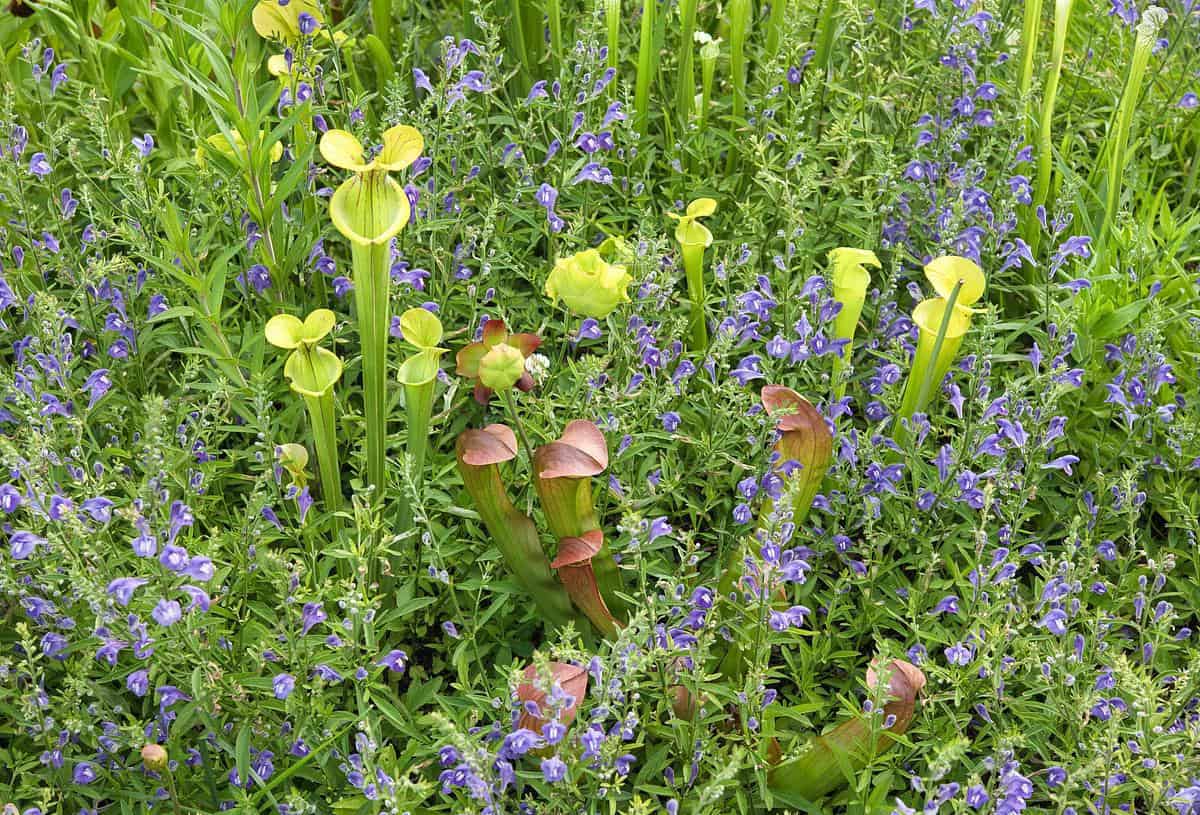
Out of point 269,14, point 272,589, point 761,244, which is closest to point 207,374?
point 272,589

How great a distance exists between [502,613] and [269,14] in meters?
1.46

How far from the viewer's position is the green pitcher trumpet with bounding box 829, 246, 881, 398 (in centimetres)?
238

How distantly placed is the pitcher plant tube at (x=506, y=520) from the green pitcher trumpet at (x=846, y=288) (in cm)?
69

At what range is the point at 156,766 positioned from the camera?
6.37ft

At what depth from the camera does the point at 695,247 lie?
8.34ft

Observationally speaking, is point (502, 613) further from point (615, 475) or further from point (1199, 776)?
point (1199, 776)

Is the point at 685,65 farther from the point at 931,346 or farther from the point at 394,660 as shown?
the point at 394,660

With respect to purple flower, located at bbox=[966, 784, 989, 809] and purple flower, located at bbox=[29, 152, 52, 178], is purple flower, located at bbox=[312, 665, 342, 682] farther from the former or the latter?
purple flower, located at bbox=[29, 152, 52, 178]

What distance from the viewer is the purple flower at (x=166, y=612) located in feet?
5.73

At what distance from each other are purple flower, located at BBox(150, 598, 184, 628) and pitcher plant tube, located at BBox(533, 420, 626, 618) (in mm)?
657

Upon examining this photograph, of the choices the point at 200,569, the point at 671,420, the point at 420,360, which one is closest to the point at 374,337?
the point at 420,360

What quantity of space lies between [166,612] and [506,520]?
67 cm

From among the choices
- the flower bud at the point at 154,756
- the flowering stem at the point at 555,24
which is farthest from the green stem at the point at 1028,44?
the flower bud at the point at 154,756

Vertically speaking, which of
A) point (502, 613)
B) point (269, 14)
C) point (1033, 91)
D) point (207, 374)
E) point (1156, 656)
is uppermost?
point (269, 14)
